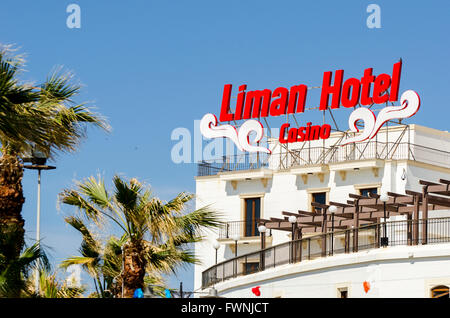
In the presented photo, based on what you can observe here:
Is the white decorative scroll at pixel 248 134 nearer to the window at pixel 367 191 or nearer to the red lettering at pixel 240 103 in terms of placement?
the red lettering at pixel 240 103

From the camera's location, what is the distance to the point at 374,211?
155 feet

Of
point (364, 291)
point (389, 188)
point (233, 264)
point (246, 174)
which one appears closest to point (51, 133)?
point (364, 291)

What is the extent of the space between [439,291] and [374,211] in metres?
9.60

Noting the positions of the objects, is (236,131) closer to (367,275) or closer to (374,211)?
(374,211)

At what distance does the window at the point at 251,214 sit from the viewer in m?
57.7

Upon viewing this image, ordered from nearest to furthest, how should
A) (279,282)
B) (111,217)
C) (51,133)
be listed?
(51,133), (111,217), (279,282)

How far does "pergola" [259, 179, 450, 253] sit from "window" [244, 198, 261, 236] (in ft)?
14.9

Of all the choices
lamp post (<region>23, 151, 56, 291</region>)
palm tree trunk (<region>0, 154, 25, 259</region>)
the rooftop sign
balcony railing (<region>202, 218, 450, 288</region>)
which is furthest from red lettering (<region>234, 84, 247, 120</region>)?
palm tree trunk (<region>0, 154, 25, 259</region>)

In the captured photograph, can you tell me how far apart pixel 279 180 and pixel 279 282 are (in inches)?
572

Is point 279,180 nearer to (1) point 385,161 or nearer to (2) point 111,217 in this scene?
(1) point 385,161

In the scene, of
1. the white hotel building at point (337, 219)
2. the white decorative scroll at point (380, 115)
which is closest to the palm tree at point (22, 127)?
the white hotel building at point (337, 219)

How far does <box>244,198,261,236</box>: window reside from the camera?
189 feet

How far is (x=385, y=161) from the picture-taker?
175ft

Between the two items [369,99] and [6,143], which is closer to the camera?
[6,143]
